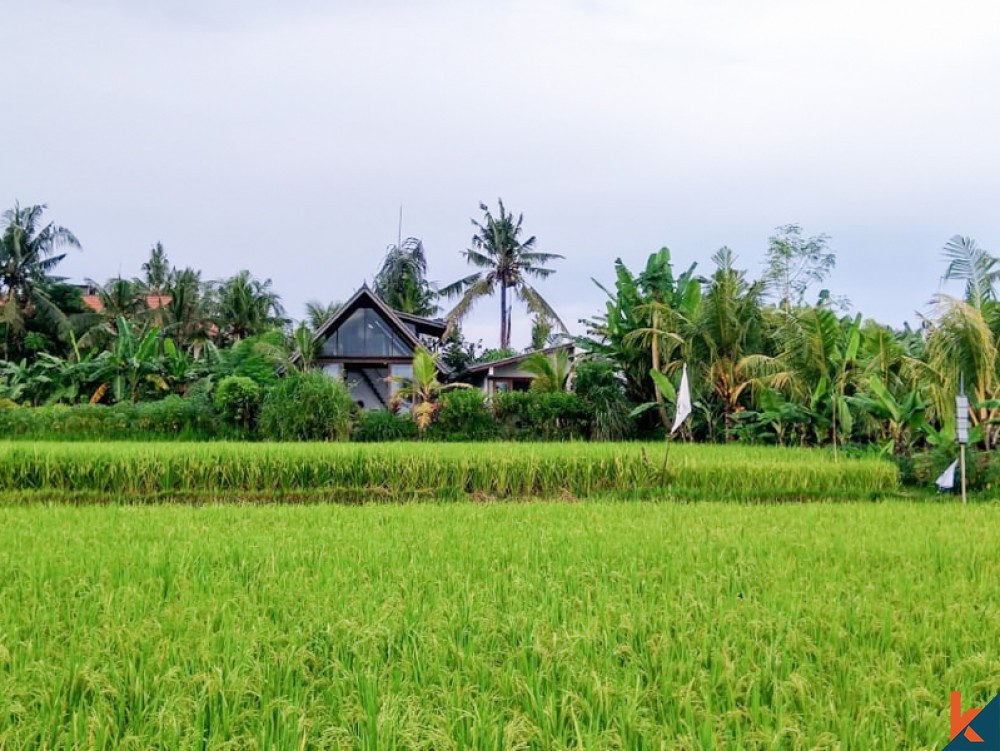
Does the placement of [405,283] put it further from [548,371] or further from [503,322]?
→ [548,371]

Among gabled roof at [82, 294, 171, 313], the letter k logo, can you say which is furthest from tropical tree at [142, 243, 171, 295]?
the letter k logo

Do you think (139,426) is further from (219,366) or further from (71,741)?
(71,741)

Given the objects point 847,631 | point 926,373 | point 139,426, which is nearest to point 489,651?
point 847,631

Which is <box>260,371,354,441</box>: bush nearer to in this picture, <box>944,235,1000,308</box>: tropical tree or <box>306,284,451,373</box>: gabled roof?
<box>306,284,451,373</box>: gabled roof

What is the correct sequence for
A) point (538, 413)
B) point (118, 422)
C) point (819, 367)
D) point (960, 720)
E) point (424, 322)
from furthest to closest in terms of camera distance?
point (424, 322) < point (538, 413) < point (118, 422) < point (819, 367) < point (960, 720)

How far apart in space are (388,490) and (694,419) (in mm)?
8342

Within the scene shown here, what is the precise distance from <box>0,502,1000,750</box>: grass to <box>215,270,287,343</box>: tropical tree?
87.0 ft

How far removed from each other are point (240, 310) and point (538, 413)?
20327mm

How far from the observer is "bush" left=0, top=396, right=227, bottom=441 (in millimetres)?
14203

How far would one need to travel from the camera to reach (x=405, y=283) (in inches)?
1144

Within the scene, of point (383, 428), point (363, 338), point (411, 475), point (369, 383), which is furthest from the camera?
point (369, 383)

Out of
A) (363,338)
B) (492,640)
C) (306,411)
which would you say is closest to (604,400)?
(306,411)

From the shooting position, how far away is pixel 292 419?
1389 cm

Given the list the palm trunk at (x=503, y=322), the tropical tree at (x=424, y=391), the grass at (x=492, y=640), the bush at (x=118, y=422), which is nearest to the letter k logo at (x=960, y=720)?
the grass at (x=492, y=640)
